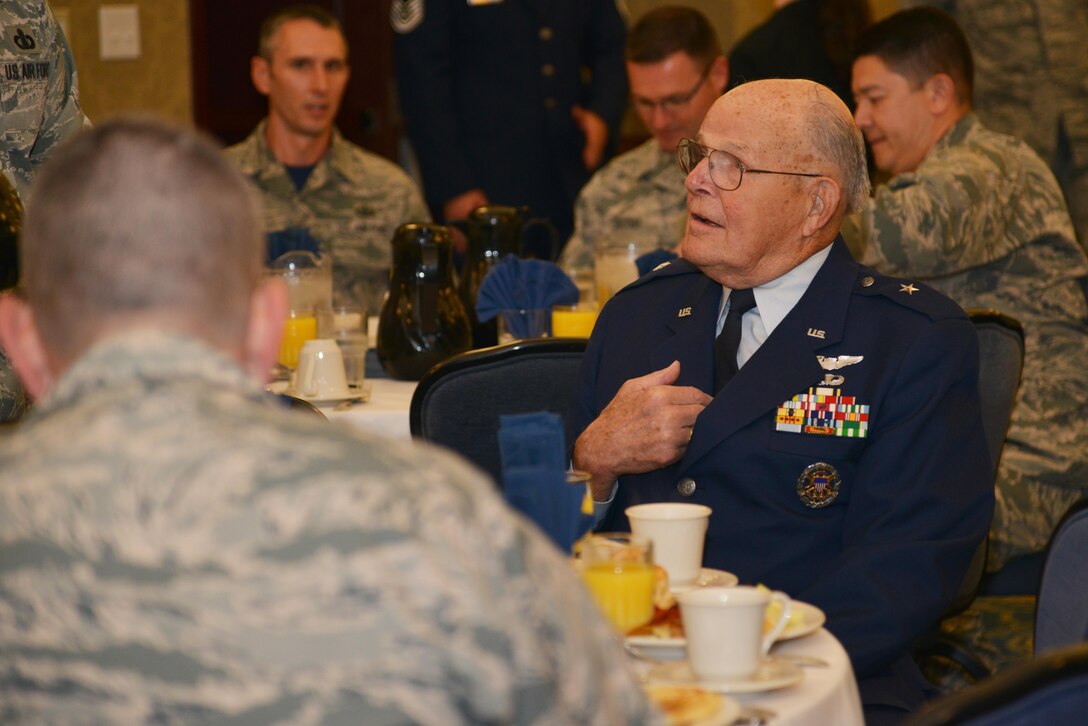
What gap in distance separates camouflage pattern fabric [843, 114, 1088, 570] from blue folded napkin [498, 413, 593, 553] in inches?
72.8

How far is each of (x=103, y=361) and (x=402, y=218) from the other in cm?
427

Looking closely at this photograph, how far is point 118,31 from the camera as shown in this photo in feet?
19.8

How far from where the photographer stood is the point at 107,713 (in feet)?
2.98

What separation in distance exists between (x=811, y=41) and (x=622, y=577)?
3.64 m

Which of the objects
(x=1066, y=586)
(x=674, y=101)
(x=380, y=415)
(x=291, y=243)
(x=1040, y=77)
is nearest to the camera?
(x=1066, y=586)

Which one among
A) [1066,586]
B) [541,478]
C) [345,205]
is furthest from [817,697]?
[345,205]

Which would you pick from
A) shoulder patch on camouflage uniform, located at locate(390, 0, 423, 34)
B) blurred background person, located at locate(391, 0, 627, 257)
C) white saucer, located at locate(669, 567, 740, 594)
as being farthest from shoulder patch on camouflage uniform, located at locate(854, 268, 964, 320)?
shoulder patch on camouflage uniform, located at locate(390, 0, 423, 34)

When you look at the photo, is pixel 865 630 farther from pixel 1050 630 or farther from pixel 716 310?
pixel 716 310

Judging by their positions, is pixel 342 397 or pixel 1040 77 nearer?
pixel 342 397

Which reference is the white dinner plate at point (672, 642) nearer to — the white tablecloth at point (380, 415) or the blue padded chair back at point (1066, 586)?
the blue padded chair back at point (1066, 586)

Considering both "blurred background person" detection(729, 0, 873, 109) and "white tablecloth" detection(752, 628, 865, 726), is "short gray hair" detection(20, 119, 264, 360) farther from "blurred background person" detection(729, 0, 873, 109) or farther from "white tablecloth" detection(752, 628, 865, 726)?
"blurred background person" detection(729, 0, 873, 109)

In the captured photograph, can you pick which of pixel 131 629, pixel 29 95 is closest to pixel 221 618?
pixel 131 629

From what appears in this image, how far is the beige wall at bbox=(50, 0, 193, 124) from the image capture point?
602 centimetres

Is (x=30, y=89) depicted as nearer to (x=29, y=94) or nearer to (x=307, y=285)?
(x=29, y=94)
